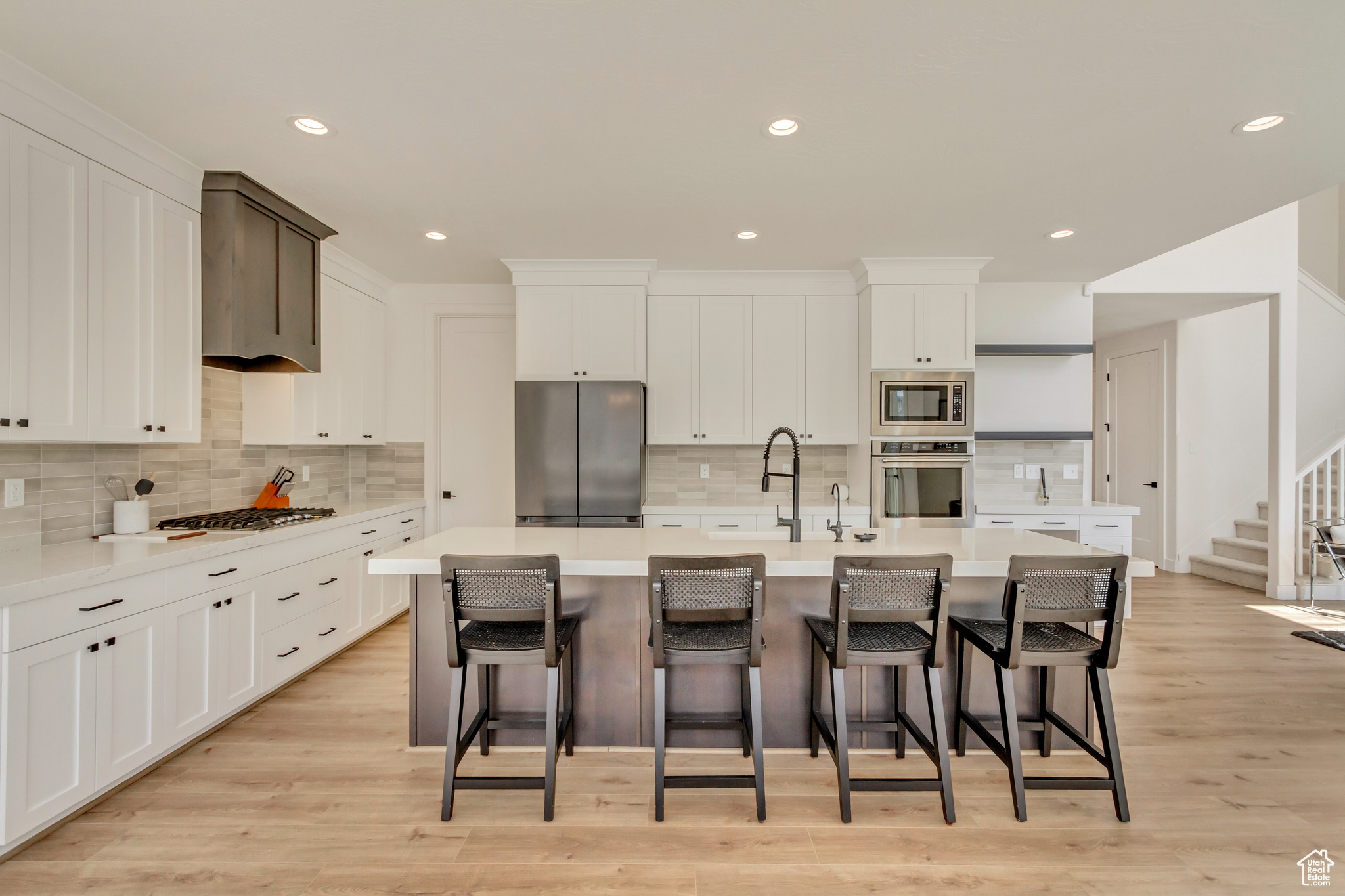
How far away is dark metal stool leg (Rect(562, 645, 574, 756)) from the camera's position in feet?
8.04

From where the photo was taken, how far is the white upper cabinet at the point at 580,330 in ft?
13.8

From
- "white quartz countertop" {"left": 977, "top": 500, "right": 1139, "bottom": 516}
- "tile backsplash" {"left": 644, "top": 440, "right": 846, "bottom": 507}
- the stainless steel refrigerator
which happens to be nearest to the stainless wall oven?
"white quartz countertop" {"left": 977, "top": 500, "right": 1139, "bottom": 516}

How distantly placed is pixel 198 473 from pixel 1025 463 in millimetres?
5702

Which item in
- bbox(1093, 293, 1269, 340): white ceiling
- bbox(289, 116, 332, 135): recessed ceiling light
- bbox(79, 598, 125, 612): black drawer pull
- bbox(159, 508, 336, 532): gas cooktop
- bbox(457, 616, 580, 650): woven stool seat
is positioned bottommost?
bbox(457, 616, 580, 650): woven stool seat

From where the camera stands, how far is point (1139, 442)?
645 centimetres

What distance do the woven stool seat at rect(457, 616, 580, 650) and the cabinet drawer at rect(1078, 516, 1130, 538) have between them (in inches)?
157

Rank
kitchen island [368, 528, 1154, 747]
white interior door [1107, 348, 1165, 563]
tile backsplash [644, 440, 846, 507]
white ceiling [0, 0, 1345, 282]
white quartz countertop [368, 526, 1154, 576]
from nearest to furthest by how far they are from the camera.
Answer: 1. white ceiling [0, 0, 1345, 282]
2. white quartz countertop [368, 526, 1154, 576]
3. kitchen island [368, 528, 1154, 747]
4. tile backsplash [644, 440, 846, 507]
5. white interior door [1107, 348, 1165, 563]

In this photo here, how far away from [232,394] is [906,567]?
149 inches

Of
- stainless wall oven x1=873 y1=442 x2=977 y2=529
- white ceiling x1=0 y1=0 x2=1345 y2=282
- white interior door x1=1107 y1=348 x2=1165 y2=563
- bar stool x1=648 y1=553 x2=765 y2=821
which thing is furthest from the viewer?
white interior door x1=1107 y1=348 x2=1165 y2=563

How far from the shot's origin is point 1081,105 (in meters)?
2.23

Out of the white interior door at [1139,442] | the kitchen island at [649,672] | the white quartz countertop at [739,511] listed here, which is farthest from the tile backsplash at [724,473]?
the white interior door at [1139,442]

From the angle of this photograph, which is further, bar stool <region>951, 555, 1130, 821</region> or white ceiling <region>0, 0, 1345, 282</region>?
bar stool <region>951, 555, 1130, 821</region>

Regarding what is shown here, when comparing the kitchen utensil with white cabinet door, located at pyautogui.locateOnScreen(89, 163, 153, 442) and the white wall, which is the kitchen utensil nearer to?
white cabinet door, located at pyautogui.locateOnScreen(89, 163, 153, 442)

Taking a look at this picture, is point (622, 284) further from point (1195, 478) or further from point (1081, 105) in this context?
point (1195, 478)
